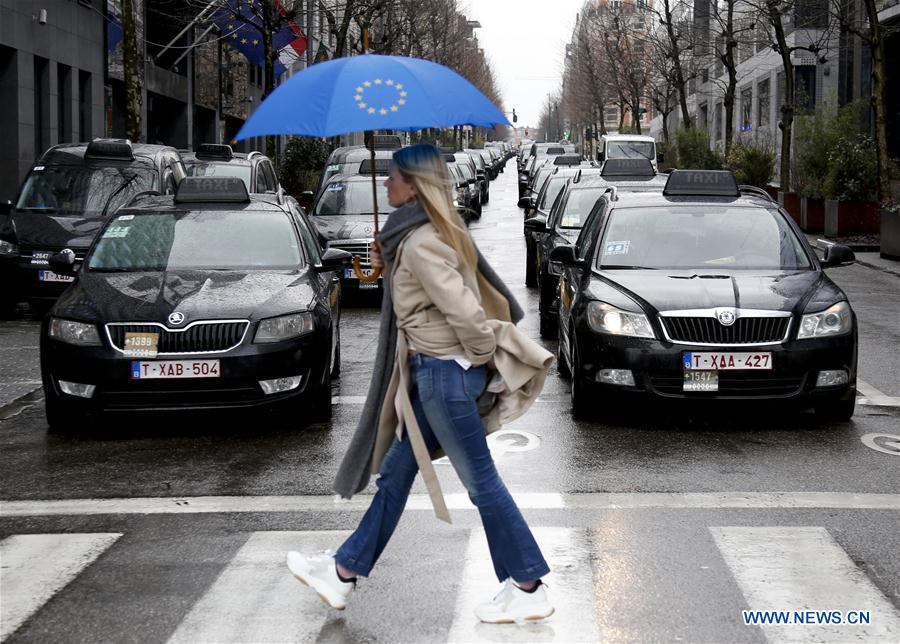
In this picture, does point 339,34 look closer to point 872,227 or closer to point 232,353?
point 872,227

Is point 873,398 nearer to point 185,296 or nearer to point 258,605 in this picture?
point 185,296

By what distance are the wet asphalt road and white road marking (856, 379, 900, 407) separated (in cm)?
11

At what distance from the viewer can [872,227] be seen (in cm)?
2772

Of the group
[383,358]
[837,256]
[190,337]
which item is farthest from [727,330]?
[383,358]

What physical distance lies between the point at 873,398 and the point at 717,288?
1831mm

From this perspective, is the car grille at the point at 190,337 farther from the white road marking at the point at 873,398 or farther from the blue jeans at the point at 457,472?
the white road marking at the point at 873,398

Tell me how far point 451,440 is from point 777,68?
56677mm

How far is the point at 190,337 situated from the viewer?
8555 millimetres

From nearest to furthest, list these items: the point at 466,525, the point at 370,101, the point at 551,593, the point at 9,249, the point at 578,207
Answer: the point at 370,101, the point at 551,593, the point at 466,525, the point at 578,207, the point at 9,249

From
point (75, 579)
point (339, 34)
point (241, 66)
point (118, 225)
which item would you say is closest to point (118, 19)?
point (339, 34)

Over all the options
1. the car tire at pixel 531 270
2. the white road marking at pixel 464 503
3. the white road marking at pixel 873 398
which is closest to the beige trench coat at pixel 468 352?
the white road marking at pixel 464 503

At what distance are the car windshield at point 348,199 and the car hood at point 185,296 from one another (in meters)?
9.13

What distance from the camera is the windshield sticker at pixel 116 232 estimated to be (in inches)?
399

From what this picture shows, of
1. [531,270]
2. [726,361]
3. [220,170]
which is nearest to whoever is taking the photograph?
[726,361]
